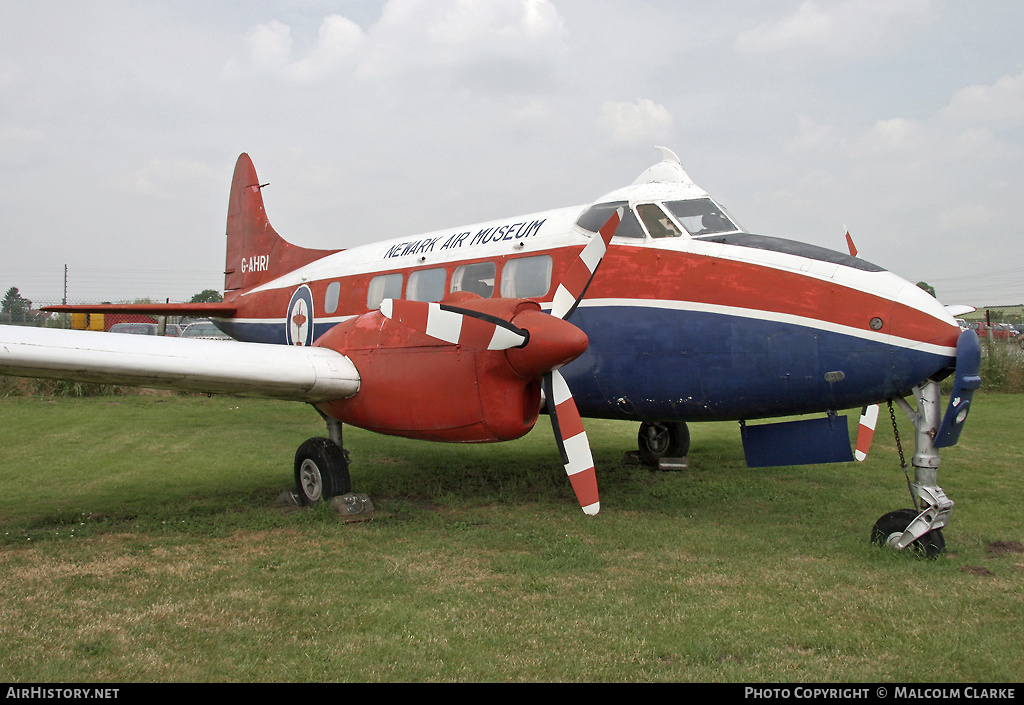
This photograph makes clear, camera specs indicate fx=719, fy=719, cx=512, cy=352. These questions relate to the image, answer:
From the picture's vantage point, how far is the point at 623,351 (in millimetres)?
7238

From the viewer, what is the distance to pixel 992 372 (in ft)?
65.3

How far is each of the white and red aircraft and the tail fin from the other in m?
5.84

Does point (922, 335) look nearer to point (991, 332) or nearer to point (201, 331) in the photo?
point (991, 332)

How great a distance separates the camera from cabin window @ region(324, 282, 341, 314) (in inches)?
420

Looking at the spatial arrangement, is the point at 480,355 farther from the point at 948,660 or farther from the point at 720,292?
the point at 948,660

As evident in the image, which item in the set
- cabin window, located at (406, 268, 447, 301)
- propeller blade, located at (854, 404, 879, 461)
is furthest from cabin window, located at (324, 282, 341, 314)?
propeller blade, located at (854, 404, 879, 461)

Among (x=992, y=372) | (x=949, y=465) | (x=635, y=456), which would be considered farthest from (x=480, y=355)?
(x=992, y=372)

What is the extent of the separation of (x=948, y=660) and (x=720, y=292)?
11.8 ft

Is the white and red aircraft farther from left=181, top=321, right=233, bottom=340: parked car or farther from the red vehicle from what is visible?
left=181, top=321, right=233, bottom=340: parked car

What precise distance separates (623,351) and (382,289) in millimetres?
4007

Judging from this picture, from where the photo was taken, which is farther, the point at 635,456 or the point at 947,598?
the point at 635,456

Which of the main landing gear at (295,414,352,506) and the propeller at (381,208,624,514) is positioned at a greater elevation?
the propeller at (381,208,624,514)
